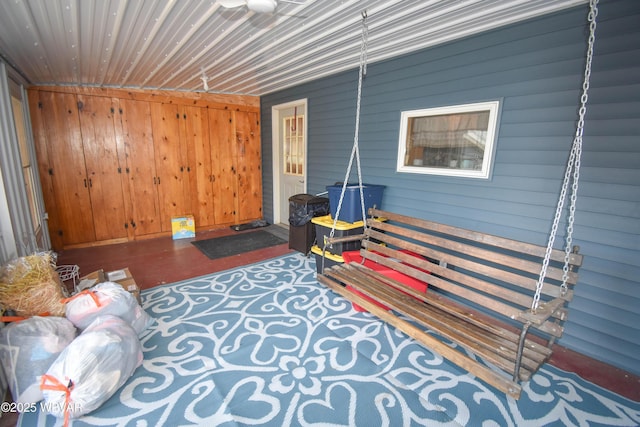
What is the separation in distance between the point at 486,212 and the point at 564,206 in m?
0.58

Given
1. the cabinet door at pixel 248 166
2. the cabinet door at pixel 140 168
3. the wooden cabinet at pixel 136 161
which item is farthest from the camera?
the cabinet door at pixel 248 166

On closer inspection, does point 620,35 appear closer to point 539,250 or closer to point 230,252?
point 539,250

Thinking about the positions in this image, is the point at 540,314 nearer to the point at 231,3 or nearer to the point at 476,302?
the point at 476,302

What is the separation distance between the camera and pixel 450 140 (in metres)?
2.98

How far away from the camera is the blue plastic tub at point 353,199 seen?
3.29m

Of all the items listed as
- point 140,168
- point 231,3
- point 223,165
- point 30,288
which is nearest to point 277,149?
point 223,165

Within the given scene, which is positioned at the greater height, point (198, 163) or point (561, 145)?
point (561, 145)

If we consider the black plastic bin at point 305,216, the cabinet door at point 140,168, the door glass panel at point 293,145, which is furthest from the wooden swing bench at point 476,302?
the cabinet door at point 140,168

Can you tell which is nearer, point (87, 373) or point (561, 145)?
point (87, 373)

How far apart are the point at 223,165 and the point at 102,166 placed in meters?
1.94

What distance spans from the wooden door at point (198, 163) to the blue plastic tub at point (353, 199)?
3.13m

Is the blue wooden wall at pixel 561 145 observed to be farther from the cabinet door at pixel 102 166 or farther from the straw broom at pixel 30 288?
the cabinet door at pixel 102 166

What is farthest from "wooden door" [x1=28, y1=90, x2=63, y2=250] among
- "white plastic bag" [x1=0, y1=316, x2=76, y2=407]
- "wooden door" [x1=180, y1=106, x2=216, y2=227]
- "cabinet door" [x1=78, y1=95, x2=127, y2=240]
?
"white plastic bag" [x1=0, y1=316, x2=76, y2=407]

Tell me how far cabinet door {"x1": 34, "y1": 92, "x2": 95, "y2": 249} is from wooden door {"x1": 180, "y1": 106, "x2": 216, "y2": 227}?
4.93 feet
